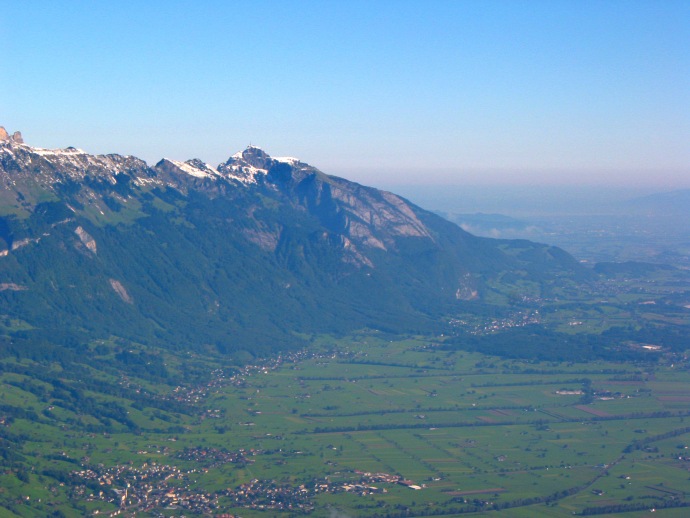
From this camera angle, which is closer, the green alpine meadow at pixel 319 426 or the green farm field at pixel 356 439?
the green farm field at pixel 356 439

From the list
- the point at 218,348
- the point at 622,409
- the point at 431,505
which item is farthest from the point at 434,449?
the point at 218,348

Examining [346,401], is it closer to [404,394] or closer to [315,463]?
[404,394]

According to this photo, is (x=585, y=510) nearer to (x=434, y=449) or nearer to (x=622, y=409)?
(x=434, y=449)

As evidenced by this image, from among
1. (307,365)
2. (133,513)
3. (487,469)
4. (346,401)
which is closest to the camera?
(133,513)

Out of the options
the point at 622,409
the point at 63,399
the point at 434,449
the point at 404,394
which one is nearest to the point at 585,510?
the point at 434,449

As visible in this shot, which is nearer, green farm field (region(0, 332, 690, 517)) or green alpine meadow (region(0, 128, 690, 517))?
green farm field (region(0, 332, 690, 517))

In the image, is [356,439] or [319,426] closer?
[356,439]

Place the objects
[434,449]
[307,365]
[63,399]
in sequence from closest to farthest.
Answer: [434,449] < [63,399] < [307,365]

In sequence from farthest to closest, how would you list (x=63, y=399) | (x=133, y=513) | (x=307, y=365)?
(x=307, y=365), (x=63, y=399), (x=133, y=513)

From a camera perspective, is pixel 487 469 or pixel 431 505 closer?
pixel 431 505
